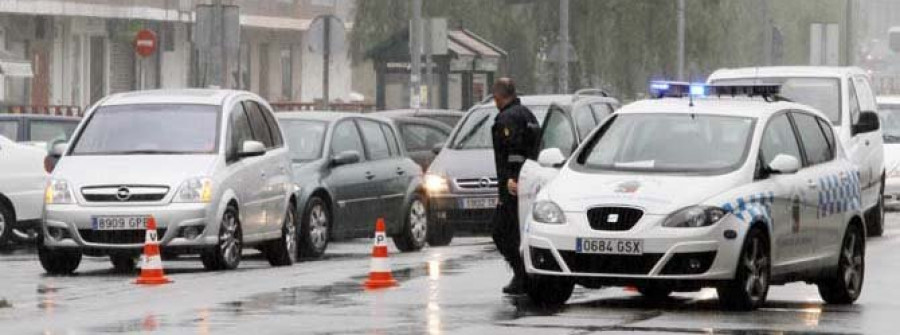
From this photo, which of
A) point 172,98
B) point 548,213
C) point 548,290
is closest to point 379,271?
point 548,290

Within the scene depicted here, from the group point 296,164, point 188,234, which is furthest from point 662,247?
point 296,164

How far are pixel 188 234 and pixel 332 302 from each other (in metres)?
4.02

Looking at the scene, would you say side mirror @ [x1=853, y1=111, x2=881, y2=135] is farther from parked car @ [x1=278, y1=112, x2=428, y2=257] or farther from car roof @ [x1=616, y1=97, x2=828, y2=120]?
car roof @ [x1=616, y1=97, x2=828, y2=120]

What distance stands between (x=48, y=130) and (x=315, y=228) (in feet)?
19.4

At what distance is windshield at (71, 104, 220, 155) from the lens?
845 inches

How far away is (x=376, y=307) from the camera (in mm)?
16438

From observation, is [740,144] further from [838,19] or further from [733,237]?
[838,19]

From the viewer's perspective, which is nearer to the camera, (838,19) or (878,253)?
(878,253)

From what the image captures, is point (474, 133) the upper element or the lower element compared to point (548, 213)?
upper

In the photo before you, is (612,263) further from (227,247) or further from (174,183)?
Answer: (227,247)

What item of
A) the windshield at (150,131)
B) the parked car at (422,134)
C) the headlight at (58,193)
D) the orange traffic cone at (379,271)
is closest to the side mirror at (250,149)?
the windshield at (150,131)

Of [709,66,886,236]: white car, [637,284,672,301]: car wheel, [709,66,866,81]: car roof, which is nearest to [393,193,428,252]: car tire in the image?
[709,66,886,236]: white car

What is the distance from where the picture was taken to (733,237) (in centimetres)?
1587

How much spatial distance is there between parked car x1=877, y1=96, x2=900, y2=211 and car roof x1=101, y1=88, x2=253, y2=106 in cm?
1354
